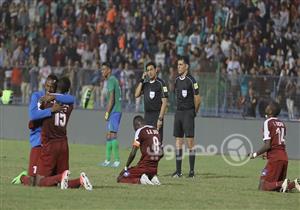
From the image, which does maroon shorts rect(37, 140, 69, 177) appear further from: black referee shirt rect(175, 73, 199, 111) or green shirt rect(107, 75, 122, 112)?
green shirt rect(107, 75, 122, 112)

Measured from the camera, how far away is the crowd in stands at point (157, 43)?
2619 centimetres

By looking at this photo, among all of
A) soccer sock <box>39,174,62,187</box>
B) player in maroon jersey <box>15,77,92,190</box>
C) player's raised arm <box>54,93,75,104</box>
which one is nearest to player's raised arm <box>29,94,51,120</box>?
player in maroon jersey <box>15,77,92,190</box>

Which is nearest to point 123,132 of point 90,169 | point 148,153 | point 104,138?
point 104,138

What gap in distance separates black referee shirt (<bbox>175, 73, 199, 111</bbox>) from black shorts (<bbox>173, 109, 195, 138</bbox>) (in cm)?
11

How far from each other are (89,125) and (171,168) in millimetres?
8118

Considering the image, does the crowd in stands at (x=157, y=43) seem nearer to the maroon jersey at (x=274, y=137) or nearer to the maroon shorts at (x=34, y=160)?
the maroon jersey at (x=274, y=137)

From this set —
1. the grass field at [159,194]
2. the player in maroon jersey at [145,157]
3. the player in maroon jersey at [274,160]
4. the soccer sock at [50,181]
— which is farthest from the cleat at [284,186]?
the soccer sock at [50,181]

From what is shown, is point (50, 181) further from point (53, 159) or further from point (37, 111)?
point (37, 111)

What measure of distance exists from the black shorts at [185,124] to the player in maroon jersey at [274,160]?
3015 mm

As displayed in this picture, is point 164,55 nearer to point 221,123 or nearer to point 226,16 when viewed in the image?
point 226,16

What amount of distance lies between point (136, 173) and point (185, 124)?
116 inches

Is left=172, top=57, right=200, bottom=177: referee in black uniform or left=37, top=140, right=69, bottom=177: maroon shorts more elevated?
left=172, top=57, right=200, bottom=177: referee in black uniform

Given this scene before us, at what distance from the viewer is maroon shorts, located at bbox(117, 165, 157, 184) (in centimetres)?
1605

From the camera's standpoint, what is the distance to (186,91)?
18844mm
